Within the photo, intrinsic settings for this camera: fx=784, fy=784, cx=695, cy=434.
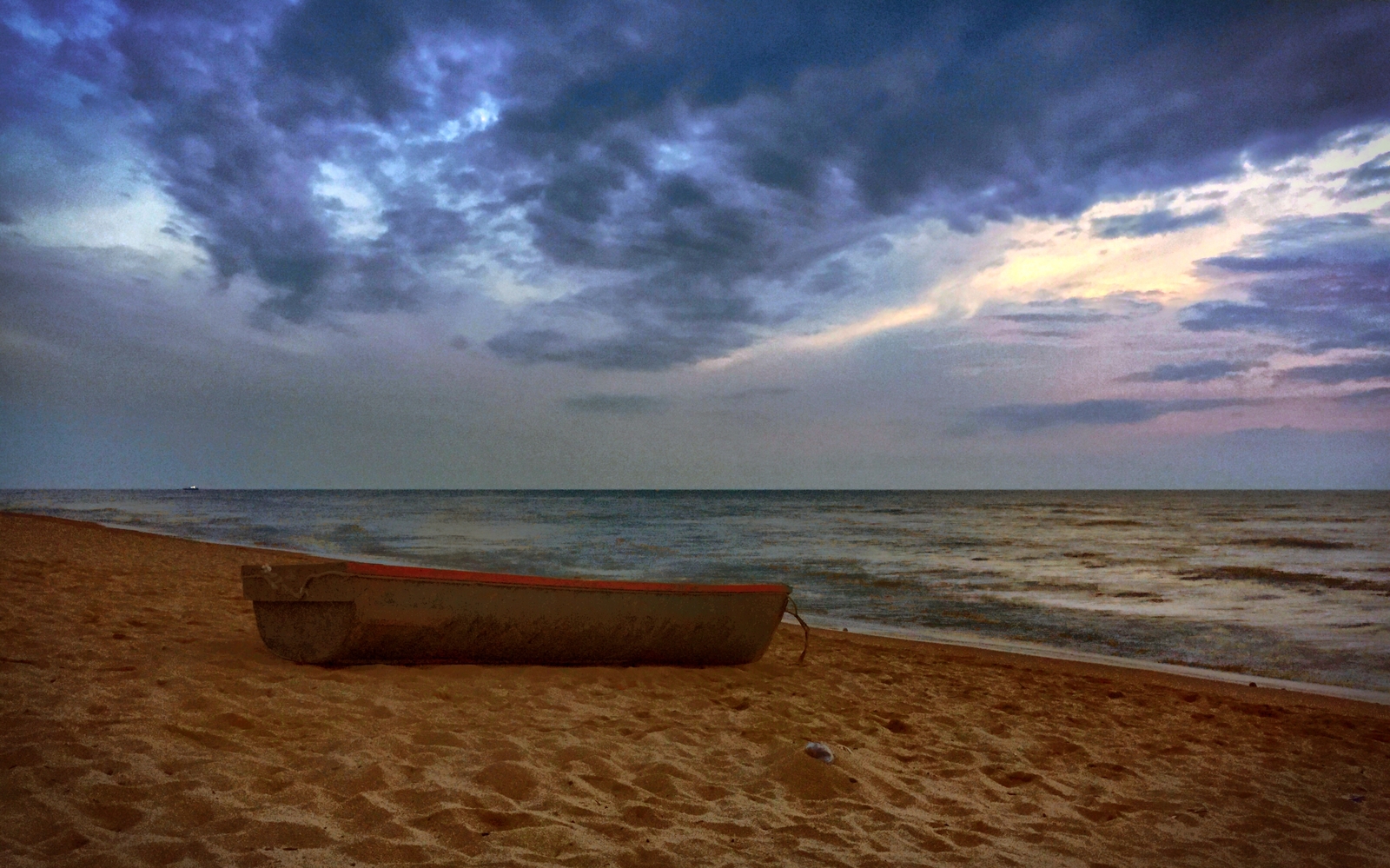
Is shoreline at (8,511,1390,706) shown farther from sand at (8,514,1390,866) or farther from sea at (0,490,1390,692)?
sand at (8,514,1390,866)

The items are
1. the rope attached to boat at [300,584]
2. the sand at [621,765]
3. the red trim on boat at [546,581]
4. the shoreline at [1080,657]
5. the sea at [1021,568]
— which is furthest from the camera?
the sea at [1021,568]

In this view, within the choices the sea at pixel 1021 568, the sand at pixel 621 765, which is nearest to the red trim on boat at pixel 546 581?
the sand at pixel 621 765

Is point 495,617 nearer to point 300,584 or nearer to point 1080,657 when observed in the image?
point 300,584

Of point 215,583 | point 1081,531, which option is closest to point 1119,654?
point 215,583

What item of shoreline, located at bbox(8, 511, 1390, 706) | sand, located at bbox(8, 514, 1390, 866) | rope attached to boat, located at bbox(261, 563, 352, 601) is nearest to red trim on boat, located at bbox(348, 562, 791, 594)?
rope attached to boat, located at bbox(261, 563, 352, 601)

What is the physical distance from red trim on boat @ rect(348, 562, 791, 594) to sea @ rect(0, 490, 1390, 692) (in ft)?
16.6

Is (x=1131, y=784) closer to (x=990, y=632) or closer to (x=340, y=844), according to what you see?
(x=340, y=844)

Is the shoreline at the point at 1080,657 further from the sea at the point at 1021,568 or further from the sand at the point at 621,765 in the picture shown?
the sand at the point at 621,765

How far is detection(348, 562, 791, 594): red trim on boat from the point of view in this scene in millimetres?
5727

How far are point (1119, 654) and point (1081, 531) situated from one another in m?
27.5

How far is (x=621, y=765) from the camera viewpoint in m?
4.16

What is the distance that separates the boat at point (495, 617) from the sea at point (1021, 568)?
5197mm

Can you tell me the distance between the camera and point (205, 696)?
4.54 metres

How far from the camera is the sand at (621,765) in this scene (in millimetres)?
3039
